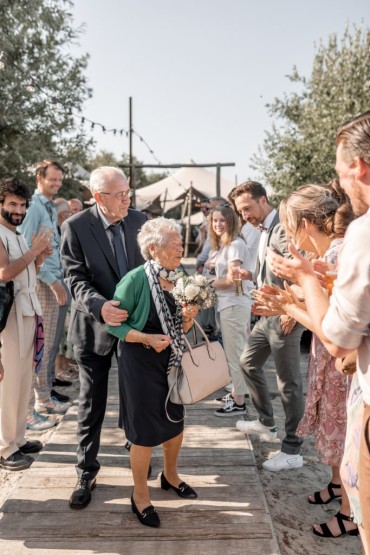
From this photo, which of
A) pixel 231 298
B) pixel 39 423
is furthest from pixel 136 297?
pixel 39 423

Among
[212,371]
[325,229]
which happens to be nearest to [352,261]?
[325,229]

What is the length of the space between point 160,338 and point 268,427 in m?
2.27

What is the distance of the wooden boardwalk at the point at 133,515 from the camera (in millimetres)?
2895

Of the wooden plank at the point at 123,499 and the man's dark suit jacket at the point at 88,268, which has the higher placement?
the man's dark suit jacket at the point at 88,268

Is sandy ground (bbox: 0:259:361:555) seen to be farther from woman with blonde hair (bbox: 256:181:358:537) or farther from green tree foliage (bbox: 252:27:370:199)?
green tree foliage (bbox: 252:27:370:199)

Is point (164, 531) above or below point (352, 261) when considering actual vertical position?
below

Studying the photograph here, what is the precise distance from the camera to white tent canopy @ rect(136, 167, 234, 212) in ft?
94.8

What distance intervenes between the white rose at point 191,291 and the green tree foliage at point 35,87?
33.9ft

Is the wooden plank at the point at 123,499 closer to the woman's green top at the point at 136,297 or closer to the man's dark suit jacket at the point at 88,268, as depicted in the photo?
the man's dark suit jacket at the point at 88,268

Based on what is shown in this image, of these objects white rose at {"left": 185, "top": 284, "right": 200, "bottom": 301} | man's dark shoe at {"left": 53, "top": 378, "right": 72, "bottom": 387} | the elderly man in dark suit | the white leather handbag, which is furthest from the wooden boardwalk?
man's dark shoe at {"left": 53, "top": 378, "right": 72, "bottom": 387}

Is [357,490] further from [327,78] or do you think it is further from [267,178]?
[327,78]

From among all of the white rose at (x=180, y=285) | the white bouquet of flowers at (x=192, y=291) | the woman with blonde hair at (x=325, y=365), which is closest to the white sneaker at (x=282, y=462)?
the woman with blonde hair at (x=325, y=365)

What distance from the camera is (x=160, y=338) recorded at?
290 cm

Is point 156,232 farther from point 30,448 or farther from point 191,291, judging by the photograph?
point 30,448
